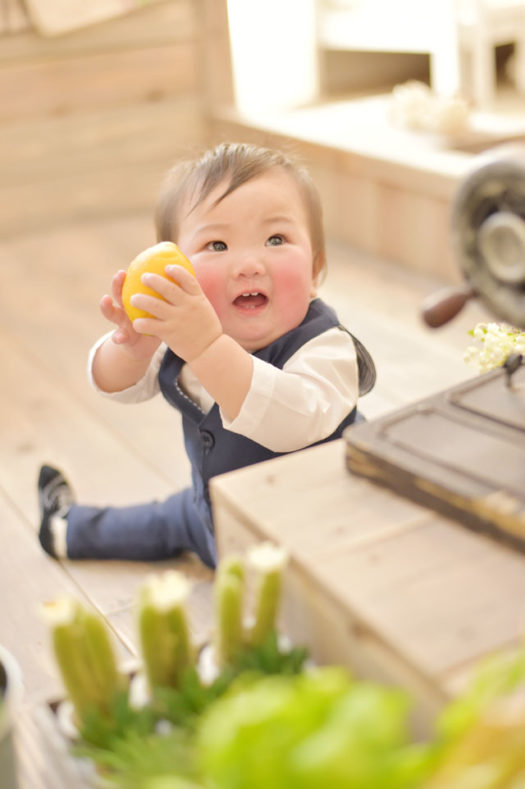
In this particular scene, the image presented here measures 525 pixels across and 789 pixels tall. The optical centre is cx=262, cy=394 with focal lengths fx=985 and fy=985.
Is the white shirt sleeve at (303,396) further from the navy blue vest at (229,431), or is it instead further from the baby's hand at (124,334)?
the baby's hand at (124,334)

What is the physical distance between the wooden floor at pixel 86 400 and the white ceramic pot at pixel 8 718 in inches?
15.4

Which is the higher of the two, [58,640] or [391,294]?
[58,640]

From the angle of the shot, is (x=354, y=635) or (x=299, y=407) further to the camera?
(x=299, y=407)

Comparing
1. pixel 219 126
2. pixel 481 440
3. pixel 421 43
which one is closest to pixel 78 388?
pixel 481 440

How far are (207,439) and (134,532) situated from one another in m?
0.31

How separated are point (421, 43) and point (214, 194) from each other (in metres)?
2.55

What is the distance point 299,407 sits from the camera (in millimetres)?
1089

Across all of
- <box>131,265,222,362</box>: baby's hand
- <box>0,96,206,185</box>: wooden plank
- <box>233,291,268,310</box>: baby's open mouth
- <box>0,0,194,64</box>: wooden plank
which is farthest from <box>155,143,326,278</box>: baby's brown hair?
<box>0,0,194,64</box>: wooden plank

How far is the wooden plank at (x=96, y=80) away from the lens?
3.16 meters

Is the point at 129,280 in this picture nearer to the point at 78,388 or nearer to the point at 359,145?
the point at 78,388

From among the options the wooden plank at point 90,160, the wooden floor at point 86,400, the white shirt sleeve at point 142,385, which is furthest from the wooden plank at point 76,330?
the white shirt sleeve at point 142,385

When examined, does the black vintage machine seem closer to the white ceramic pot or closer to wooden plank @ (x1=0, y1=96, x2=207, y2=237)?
the white ceramic pot

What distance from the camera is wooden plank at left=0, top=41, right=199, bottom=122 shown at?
3.16m

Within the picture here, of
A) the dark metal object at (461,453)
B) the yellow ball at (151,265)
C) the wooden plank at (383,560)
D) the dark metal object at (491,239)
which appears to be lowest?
the wooden plank at (383,560)
